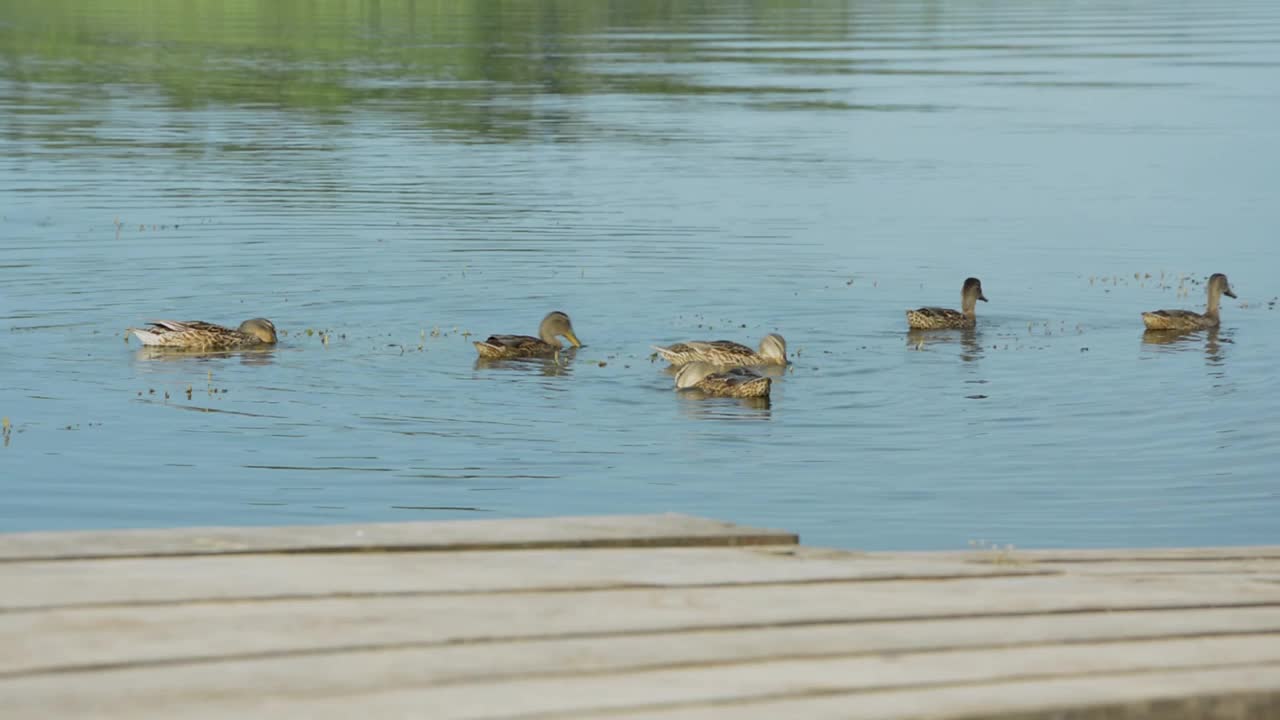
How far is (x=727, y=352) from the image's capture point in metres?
19.8

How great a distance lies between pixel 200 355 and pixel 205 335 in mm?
Answer: 223

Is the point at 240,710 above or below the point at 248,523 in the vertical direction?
above

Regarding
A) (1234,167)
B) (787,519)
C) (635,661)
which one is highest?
(1234,167)

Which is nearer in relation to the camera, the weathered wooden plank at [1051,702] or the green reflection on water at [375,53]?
the weathered wooden plank at [1051,702]

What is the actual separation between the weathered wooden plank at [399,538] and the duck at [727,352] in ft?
41.7

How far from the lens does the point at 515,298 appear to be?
80.0 feet

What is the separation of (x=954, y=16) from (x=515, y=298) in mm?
99360

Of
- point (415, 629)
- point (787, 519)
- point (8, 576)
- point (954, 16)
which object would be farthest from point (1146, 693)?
point (954, 16)

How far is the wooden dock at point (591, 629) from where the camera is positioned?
15.0ft

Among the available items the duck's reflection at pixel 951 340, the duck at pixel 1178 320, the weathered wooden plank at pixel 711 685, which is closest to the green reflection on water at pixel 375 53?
the duck's reflection at pixel 951 340

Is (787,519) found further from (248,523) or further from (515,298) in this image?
(515,298)

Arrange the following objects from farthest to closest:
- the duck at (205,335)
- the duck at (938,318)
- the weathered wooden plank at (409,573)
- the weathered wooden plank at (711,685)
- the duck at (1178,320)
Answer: the duck at (1178,320) → the duck at (938,318) → the duck at (205,335) → the weathered wooden plank at (409,573) → the weathered wooden plank at (711,685)

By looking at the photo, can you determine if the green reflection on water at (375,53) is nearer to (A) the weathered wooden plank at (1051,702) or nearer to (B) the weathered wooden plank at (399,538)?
(B) the weathered wooden plank at (399,538)

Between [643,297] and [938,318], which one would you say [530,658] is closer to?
[938,318]
